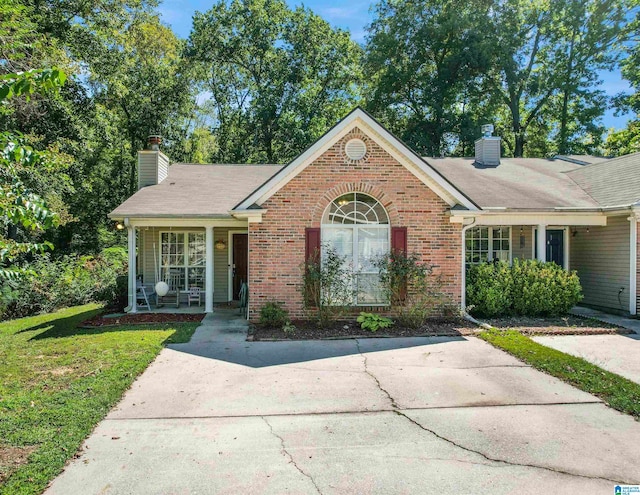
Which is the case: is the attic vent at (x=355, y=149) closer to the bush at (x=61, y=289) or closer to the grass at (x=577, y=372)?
the grass at (x=577, y=372)

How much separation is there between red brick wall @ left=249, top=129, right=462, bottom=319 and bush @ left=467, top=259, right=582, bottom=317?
2.99ft

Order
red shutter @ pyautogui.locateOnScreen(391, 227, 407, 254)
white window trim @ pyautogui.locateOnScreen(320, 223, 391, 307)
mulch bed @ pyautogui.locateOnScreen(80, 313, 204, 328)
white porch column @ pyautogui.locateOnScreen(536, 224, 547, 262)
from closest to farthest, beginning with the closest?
red shutter @ pyautogui.locateOnScreen(391, 227, 407, 254)
white window trim @ pyautogui.locateOnScreen(320, 223, 391, 307)
mulch bed @ pyautogui.locateOnScreen(80, 313, 204, 328)
white porch column @ pyautogui.locateOnScreen(536, 224, 547, 262)

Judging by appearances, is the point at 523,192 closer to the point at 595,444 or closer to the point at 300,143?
the point at 595,444

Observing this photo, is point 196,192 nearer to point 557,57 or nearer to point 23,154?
point 23,154

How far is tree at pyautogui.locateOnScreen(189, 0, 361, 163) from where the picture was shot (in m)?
28.1

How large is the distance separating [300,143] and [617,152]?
20849mm

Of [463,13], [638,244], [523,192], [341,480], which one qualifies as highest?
[463,13]

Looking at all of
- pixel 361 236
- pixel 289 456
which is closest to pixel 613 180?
pixel 361 236

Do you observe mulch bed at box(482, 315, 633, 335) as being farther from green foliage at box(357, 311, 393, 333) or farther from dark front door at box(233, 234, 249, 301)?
dark front door at box(233, 234, 249, 301)

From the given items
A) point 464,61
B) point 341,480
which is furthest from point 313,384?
point 464,61

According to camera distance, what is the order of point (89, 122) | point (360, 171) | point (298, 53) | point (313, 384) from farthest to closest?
point (298, 53) < point (89, 122) < point (360, 171) < point (313, 384)

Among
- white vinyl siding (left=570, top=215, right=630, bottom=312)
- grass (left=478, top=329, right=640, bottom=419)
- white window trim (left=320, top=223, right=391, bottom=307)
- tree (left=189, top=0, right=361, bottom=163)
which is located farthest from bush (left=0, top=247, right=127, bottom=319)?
tree (left=189, top=0, right=361, bottom=163)

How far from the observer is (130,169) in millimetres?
26453

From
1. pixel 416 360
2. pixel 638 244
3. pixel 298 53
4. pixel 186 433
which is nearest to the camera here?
pixel 186 433
